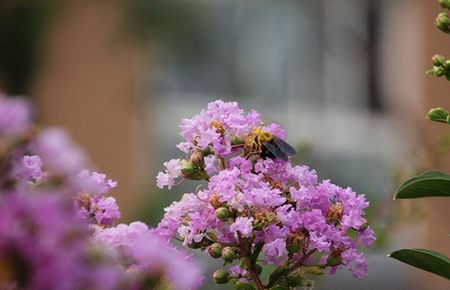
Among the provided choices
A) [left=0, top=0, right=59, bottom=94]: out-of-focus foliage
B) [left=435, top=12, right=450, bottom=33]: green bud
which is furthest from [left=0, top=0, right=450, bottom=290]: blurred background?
[left=435, top=12, right=450, bottom=33]: green bud

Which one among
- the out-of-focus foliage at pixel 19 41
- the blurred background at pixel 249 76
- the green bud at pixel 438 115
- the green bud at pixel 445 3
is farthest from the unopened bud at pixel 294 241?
the blurred background at pixel 249 76

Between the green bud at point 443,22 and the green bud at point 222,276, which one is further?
the green bud at point 443,22

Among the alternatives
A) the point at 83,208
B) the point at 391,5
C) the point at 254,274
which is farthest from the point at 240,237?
the point at 391,5

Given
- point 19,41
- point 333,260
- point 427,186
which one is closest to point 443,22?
point 427,186

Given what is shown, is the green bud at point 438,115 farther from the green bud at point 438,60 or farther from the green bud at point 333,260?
the green bud at point 333,260

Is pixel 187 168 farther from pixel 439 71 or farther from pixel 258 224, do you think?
pixel 439 71

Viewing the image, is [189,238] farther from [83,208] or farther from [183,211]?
[83,208]

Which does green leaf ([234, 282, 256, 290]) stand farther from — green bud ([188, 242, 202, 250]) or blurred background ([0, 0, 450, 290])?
blurred background ([0, 0, 450, 290])
